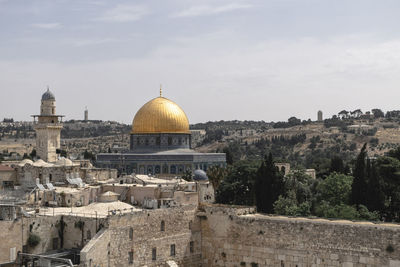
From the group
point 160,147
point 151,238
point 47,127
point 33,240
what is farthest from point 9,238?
point 160,147

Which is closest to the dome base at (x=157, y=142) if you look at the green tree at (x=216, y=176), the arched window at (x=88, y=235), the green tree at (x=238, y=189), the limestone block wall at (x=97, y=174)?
the green tree at (x=216, y=176)

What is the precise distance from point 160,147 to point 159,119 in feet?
6.85

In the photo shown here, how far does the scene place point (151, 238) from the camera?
77.9ft

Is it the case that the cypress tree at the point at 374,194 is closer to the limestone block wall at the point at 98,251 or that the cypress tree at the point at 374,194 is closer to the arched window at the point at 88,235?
the limestone block wall at the point at 98,251

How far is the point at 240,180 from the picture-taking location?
3697 cm

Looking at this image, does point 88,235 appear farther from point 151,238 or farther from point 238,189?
point 238,189

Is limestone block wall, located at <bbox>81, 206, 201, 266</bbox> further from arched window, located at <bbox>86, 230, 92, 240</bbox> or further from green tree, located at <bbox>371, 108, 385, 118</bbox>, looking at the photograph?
green tree, located at <bbox>371, 108, 385, 118</bbox>

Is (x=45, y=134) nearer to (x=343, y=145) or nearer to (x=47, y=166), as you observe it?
(x=47, y=166)

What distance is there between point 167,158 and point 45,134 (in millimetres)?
8815

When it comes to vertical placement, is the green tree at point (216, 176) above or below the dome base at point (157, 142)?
below

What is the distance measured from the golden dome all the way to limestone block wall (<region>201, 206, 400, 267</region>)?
20.0 meters

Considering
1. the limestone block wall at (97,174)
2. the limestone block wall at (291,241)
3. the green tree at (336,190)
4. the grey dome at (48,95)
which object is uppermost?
the grey dome at (48,95)

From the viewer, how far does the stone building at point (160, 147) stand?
44250 mm

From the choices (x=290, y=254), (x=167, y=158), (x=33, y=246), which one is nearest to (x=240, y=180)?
(x=167, y=158)
